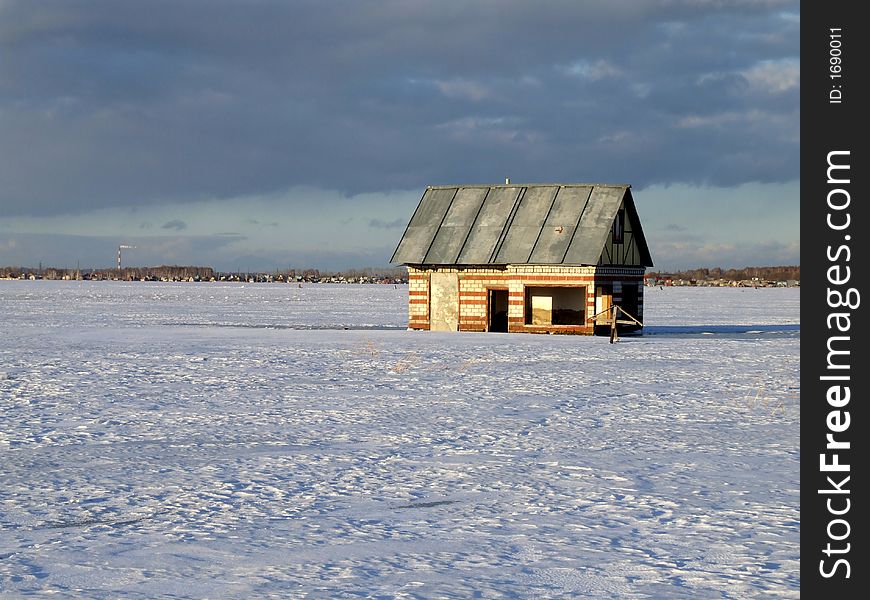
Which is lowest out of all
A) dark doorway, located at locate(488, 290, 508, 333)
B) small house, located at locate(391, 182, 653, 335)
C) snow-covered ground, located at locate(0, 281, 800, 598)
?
snow-covered ground, located at locate(0, 281, 800, 598)

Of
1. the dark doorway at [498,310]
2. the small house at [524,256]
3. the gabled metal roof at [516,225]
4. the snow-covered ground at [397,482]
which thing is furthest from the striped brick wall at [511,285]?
the snow-covered ground at [397,482]

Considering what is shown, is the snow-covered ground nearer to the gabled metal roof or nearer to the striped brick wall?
the striped brick wall

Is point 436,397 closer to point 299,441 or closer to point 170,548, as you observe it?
point 299,441

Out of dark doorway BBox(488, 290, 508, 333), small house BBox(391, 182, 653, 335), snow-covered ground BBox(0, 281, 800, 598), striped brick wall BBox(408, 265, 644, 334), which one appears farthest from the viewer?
dark doorway BBox(488, 290, 508, 333)

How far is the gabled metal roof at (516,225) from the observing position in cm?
4147

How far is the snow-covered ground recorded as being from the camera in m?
7.95

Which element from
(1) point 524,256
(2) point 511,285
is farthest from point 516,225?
(2) point 511,285

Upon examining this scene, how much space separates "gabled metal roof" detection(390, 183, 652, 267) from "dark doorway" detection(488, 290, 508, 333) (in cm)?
228

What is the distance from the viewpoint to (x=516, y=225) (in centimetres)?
4325

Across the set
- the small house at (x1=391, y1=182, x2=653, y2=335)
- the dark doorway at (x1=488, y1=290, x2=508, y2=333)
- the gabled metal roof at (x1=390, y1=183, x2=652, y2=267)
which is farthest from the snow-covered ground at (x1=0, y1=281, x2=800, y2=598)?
the dark doorway at (x1=488, y1=290, x2=508, y2=333)

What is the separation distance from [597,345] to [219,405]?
18730mm

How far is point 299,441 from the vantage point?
46.3 feet

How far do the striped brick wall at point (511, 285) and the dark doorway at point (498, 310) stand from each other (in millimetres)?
664

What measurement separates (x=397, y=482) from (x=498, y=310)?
35.0 metres
